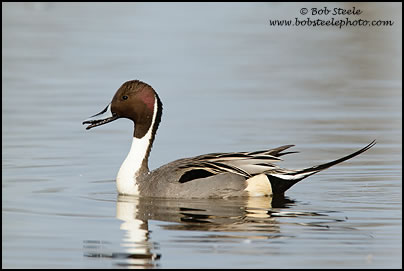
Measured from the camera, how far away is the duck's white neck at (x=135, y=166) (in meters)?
9.84

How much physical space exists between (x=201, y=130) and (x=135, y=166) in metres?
2.82

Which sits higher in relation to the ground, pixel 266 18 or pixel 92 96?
pixel 266 18

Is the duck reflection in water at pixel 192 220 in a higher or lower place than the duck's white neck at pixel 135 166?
lower

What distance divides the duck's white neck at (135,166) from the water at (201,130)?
0.58ft

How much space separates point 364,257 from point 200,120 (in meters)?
6.16

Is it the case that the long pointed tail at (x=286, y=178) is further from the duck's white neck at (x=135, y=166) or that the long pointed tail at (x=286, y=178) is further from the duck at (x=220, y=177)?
the duck's white neck at (x=135, y=166)

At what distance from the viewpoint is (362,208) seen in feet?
29.7

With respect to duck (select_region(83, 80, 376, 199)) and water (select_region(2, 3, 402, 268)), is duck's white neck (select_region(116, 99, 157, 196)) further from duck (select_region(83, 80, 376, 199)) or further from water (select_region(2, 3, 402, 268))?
water (select_region(2, 3, 402, 268))

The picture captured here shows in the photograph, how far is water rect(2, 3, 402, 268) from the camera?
7.74 m

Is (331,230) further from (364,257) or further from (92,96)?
(92,96)

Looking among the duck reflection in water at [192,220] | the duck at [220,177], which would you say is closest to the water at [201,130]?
the duck reflection in water at [192,220]

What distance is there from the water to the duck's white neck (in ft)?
0.58

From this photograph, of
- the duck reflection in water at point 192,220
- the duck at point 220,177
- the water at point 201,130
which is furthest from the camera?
the duck at point 220,177

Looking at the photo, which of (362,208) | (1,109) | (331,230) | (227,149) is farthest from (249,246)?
(1,109)
